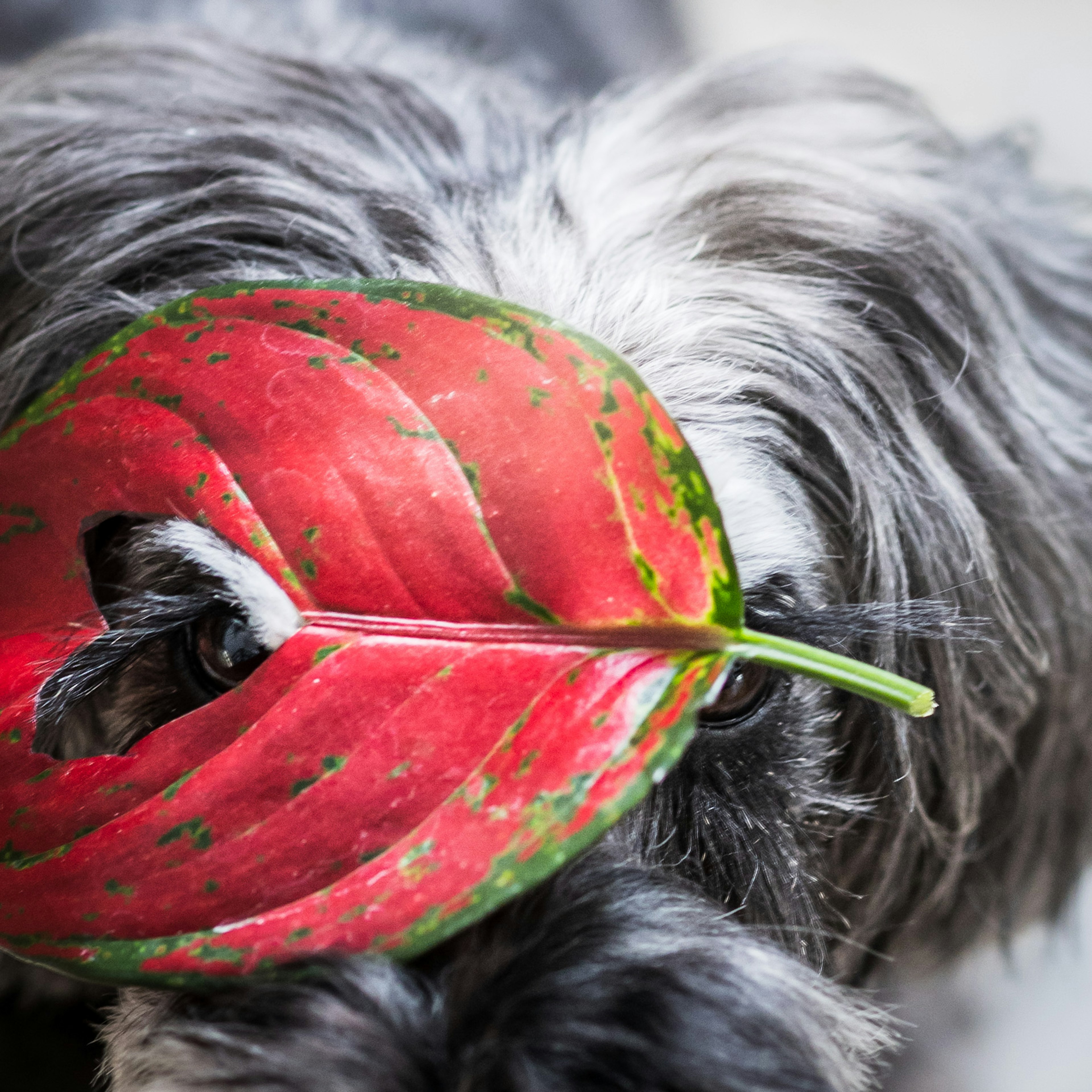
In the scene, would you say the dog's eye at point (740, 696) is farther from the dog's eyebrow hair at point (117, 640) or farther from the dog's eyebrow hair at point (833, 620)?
the dog's eyebrow hair at point (117, 640)

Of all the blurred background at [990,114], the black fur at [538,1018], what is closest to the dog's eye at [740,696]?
the black fur at [538,1018]

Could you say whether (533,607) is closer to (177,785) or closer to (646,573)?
(646,573)

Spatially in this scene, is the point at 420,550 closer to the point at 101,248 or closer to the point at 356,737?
the point at 356,737

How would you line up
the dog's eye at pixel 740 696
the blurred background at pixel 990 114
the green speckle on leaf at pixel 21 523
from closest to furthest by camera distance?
the green speckle on leaf at pixel 21 523 → the dog's eye at pixel 740 696 → the blurred background at pixel 990 114

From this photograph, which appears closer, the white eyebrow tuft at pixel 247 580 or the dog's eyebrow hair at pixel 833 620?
the white eyebrow tuft at pixel 247 580

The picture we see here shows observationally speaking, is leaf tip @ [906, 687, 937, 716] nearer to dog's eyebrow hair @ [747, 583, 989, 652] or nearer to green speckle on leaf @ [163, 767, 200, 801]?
dog's eyebrow hair @ [747, 583, 989, 652]

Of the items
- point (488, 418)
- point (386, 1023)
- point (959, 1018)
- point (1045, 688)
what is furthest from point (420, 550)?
point (959, 1018)
